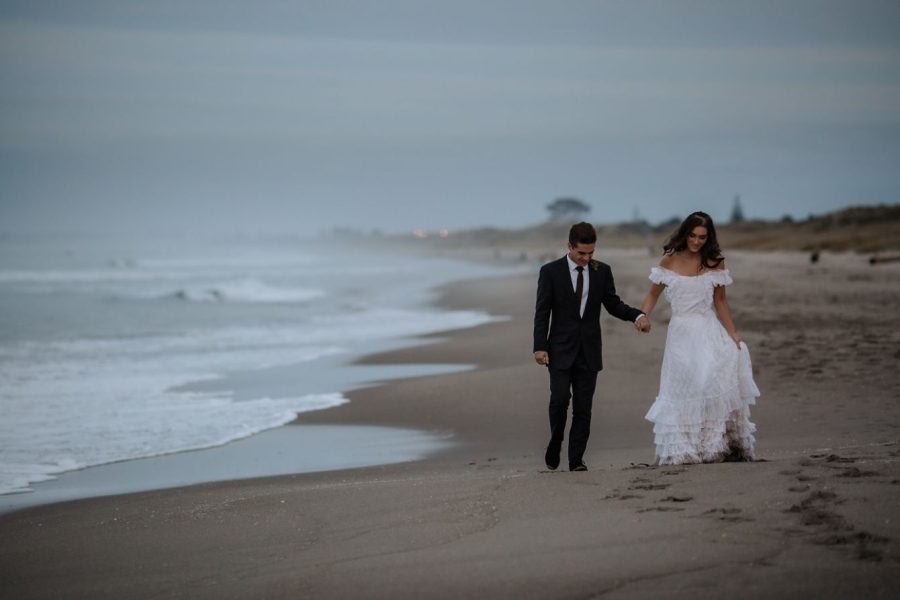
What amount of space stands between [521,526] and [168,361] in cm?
1316

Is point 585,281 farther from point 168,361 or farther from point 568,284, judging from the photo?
point 168,361

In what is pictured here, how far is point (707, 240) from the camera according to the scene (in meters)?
6.80

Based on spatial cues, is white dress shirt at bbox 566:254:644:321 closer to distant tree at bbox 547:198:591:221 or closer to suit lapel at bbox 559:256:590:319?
suit lapel at bbox 559:256:590:319

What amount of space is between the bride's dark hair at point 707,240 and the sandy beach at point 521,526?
1.43m

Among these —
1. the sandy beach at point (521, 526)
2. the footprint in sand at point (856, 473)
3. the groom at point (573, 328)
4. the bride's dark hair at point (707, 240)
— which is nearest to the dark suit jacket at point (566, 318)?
the groom at point (573, 328)

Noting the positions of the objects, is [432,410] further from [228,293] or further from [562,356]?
[228,293]

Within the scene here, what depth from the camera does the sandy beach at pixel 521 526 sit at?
174 inches

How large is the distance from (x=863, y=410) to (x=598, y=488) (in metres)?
4.61

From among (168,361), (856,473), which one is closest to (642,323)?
(856,473)

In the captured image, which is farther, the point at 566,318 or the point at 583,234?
the point at 566,318

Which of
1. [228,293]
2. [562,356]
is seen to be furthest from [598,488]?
[228,293]

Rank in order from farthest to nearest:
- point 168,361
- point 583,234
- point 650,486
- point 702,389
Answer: point 168,361, point 583,234, point 702,389, point 650,486

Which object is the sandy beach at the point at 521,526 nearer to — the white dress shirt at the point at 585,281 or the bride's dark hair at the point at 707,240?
the white dress shirt at the point at 585,281

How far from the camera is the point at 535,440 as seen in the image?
9.34m
